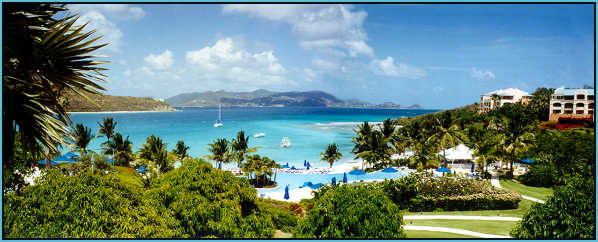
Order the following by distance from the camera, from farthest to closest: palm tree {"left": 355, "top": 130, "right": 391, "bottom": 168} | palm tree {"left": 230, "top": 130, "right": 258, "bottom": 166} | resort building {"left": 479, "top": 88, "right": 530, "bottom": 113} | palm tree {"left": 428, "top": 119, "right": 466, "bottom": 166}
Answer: resort building {"left": 479, "top": 88, "right": 530, "bottom": 113} < palm tree {"left": 230, "top": 130, "right": 258, "bottom": 166} < palm tree {"left": 355, "top": 130, "right": 391, "bottom": 168} < palm tree {"left": 428, "top": 119, "right": 466, "bottom": 166}

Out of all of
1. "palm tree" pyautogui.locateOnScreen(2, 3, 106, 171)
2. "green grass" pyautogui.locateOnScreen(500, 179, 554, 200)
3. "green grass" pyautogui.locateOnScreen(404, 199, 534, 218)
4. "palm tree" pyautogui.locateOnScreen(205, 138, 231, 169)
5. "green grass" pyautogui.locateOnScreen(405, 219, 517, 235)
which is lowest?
"palm tree" pyautogui.locateOnScreen(205, 138, 231, 169)

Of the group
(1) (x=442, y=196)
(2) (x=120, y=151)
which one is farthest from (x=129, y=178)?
(2) (x=120, y=151)

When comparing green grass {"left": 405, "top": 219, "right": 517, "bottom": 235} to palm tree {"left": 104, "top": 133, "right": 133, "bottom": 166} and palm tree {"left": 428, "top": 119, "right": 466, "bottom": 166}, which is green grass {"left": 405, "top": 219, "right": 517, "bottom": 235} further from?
palm tree {"left": 104, "top": 133, "right": 133, "bottom": 166}

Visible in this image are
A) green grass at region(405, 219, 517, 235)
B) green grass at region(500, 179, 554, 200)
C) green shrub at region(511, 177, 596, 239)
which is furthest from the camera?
green grass at region(500, 179, 554, 200)

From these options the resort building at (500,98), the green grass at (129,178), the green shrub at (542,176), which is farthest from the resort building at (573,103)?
the resort building at (500,98)

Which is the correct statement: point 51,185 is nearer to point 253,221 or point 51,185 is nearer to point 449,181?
point 253,221

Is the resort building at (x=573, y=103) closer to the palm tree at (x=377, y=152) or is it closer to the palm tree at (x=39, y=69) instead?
the palm tree at (x=377, y=152)

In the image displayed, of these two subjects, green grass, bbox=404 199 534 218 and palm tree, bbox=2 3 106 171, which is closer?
palm tree, bbox=2 3 106 171

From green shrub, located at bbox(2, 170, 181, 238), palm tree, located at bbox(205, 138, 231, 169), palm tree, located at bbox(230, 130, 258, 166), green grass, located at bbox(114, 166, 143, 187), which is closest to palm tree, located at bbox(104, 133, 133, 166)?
palm tree, located at bbox(205, 138, 231, 169)
